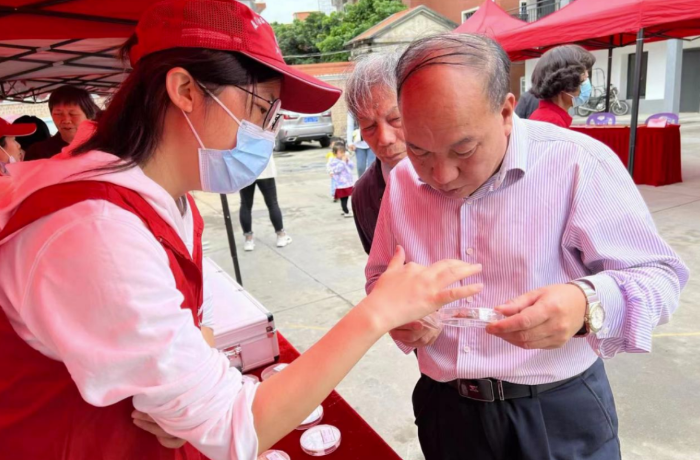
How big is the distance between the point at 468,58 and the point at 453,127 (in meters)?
0.14

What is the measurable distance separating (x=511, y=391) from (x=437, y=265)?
19.2 inches

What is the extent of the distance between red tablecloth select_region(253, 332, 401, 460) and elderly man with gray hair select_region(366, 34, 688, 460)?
176mm

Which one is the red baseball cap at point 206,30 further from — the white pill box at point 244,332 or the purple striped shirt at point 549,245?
the white pill box at point 244,332

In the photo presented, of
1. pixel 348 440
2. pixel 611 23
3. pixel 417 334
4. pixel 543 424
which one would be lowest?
pixel 348 440

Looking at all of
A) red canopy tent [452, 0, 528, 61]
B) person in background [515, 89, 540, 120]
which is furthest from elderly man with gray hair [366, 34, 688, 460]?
red canopy tent [452, 0, 528, 61]

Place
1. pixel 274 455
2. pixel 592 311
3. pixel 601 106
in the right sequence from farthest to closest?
pixel 601 106 < pixel 274 455 < pixel 592 311

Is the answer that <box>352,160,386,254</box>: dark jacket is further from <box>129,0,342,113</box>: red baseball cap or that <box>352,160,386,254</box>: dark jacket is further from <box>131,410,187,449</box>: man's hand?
<box>131,410,187,449</box>: man's hand

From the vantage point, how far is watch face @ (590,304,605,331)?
923mm

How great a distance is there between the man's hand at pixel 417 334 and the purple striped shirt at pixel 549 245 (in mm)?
62

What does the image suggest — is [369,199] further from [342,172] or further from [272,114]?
[342,172]

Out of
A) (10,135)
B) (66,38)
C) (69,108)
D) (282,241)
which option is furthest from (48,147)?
(282,241)

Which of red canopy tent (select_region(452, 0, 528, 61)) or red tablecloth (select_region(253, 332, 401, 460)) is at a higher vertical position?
red canopy tent (select_region(452, 0, 528, 61))

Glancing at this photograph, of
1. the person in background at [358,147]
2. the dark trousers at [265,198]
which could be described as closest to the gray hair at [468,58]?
the dark trousers at [265,198]

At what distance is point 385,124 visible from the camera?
172 centimetres
